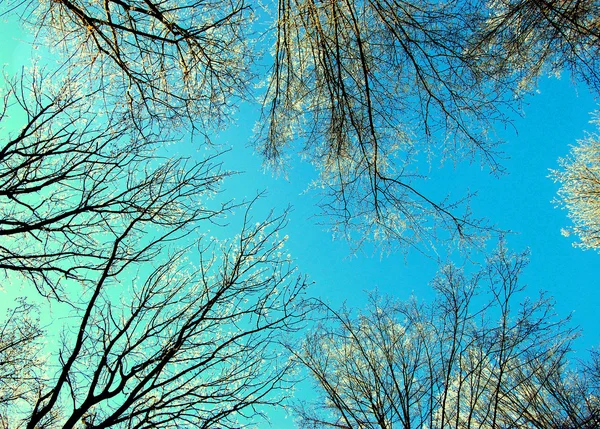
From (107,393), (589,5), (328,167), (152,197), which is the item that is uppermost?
(589,5)

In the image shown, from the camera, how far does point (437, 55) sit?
3.41 m

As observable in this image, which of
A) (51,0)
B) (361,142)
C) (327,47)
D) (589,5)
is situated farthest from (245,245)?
(589,5)

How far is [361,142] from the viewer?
344 centimetres

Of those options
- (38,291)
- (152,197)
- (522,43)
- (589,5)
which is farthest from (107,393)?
(589,5)

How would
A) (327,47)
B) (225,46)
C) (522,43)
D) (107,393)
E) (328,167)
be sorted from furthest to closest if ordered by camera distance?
(522,43), (328,167), (225,46), (327,47), (107,393)

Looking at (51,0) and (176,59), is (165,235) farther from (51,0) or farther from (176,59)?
(51,0)

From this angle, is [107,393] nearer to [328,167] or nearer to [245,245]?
[245,245]

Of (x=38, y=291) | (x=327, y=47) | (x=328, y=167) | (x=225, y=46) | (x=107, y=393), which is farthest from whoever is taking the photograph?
(x=328, y=167)

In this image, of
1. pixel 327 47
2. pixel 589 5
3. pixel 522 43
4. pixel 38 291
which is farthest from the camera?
pixel 522 43

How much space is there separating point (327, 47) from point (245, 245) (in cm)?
218

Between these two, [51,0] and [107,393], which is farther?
[51,0]

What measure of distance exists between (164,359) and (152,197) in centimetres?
142

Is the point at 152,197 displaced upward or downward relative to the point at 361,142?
downward

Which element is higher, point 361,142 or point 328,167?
point 328,167
